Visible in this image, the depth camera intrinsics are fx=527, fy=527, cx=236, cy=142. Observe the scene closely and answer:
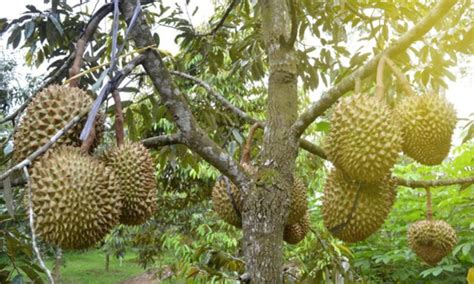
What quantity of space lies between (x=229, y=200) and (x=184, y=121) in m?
0.31

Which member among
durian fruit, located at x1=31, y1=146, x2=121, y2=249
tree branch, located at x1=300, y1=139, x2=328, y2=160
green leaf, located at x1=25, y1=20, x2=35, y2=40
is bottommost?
durian fruit, located at x1=31, y1=146, x2=121, y2=249

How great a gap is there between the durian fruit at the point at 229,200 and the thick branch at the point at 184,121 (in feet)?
0.45

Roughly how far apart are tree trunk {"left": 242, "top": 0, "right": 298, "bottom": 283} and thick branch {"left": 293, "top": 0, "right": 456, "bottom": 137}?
3.1 inches

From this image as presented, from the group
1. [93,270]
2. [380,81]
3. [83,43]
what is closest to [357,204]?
[380,81]

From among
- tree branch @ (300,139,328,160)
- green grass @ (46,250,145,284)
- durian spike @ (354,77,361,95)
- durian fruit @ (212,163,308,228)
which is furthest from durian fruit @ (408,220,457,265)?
green grass @ (46,250,145,284)

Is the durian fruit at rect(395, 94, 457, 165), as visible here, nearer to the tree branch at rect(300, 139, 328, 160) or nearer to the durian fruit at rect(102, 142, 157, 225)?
the tree branch at rect(300, 139, 328, 160)

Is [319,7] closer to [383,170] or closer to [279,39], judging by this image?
[279,39]

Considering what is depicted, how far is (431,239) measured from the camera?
1802 mm

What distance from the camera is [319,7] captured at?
243 centimetres

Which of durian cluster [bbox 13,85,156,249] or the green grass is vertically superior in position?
durian cluster [bbox 13,85,156,249]

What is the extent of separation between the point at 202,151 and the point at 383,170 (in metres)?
0.44

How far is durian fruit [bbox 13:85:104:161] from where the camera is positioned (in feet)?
3.56

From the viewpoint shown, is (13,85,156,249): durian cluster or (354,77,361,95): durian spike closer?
(13,85,156,249): durian cluster

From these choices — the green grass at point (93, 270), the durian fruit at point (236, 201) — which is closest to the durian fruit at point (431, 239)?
the durian fruit at point (236, 201)
